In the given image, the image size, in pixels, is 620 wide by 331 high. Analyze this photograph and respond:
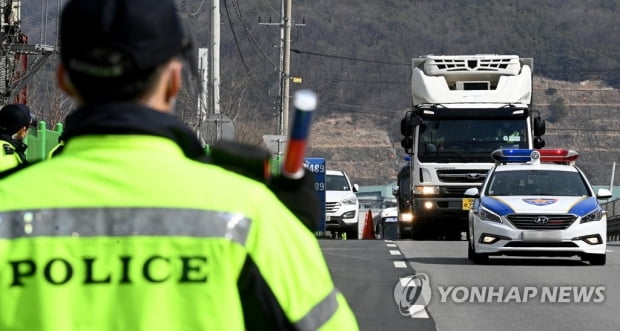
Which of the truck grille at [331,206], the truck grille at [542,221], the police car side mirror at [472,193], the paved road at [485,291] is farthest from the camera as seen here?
the truck grille at [331,206]

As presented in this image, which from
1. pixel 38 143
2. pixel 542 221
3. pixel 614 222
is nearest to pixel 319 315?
pixel 38 143

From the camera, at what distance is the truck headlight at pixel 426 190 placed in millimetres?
28078

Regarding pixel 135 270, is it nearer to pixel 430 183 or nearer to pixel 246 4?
pixel 430 183

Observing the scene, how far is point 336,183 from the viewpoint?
36.0 m

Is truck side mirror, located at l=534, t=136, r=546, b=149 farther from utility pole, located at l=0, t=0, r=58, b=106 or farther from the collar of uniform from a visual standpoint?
the collar of uniform

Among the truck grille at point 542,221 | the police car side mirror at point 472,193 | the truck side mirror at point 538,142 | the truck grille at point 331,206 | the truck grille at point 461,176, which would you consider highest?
the truck side mirror at point 538,142

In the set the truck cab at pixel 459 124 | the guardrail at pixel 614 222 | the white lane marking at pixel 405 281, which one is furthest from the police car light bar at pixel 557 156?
the guardrail at pixel 614 222

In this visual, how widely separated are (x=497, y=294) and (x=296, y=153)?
12.5 m

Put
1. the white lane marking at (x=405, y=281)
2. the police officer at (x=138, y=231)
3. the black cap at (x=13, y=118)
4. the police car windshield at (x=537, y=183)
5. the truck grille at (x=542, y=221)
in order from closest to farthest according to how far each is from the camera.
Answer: the police officer at (x=138, y=231) → the black cap at (x=13, y=118) → the white lane marking at (x=405, y=281) → the truck grille at (x=542, y=221) → the police car windshield at (x=537, y=183)

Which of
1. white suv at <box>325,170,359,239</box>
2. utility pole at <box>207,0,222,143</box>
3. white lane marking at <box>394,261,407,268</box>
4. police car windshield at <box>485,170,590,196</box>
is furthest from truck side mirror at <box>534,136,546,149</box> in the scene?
white lane marking at <box>394,261,407,268</box>

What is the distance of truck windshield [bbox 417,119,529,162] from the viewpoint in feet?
90.1

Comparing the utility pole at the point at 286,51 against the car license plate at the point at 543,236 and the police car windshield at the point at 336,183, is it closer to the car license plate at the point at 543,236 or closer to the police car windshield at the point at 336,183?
the police car windshield at the point at 336,183

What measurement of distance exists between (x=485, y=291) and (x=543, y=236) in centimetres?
432

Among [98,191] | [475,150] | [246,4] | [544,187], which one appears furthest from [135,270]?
[246,4]
